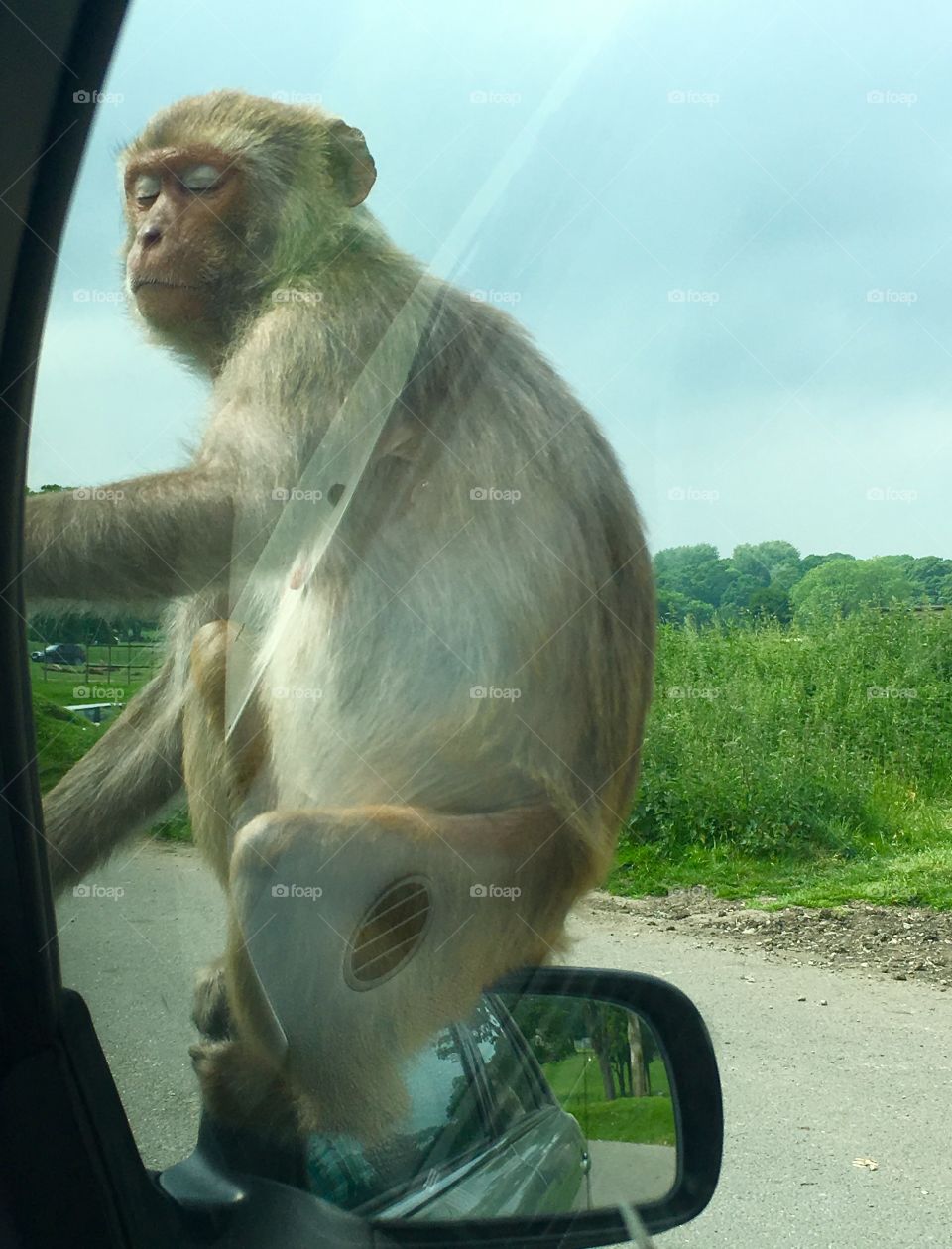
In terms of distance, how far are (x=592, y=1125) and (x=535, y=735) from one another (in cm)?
72

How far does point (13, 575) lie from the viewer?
166 centimetres

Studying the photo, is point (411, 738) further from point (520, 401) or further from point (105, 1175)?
point (105, 1175)

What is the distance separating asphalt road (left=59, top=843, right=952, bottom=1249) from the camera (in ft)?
5.39

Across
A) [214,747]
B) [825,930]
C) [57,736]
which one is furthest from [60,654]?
[825,930]

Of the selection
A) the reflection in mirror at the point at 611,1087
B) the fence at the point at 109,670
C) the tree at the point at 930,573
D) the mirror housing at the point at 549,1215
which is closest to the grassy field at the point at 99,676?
the fence at the point at 109,670

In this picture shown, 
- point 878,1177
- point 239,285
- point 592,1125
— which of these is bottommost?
point 878,1177

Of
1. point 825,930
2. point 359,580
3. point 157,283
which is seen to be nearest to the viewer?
point 359,580

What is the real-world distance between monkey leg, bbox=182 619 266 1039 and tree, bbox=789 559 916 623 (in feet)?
3.57

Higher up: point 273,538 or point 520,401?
point 520,401

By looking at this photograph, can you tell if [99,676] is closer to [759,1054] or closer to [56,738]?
[56,738]

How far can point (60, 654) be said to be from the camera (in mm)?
1836

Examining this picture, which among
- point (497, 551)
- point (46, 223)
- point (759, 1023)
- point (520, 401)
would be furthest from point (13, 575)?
point (759, 1023)

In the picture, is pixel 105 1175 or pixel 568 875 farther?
pixel 568 875

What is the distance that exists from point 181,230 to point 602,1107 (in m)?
1.96
